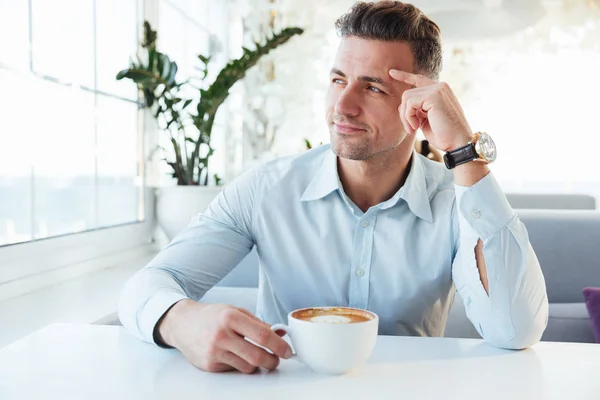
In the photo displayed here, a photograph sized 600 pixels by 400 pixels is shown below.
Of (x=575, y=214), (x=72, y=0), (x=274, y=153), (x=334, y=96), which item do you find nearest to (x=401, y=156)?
(x=334, y=96)

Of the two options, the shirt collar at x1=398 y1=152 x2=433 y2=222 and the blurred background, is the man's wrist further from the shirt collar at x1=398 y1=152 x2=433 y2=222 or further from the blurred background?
the blurred background

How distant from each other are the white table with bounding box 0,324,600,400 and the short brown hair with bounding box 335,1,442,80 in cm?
73

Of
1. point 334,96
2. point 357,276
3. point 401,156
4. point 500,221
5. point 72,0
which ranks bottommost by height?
point 357,276

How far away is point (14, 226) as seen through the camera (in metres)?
1.67

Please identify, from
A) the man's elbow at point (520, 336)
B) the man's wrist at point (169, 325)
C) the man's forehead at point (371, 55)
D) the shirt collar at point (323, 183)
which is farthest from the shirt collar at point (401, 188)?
the man's wrist at point (169, 325)

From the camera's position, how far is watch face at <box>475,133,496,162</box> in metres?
1.07

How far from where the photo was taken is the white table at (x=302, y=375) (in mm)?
722

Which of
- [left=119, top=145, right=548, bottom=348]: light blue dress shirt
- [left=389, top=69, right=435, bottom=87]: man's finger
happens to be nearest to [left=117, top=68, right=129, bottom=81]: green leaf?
[left=119, top=145, right=548, bottom=348]: light blue dress shirt

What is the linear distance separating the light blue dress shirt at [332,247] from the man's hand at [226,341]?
286mm

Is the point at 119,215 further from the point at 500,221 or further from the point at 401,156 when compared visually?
the point at 500,221

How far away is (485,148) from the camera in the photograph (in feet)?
3.55

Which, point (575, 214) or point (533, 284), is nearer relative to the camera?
point (533, 284)

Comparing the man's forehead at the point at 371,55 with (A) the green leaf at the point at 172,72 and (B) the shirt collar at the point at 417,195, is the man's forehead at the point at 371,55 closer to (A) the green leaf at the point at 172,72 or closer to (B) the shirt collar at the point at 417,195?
(B) the shirt collar at the point at 417,195

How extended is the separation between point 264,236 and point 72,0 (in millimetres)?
1211
